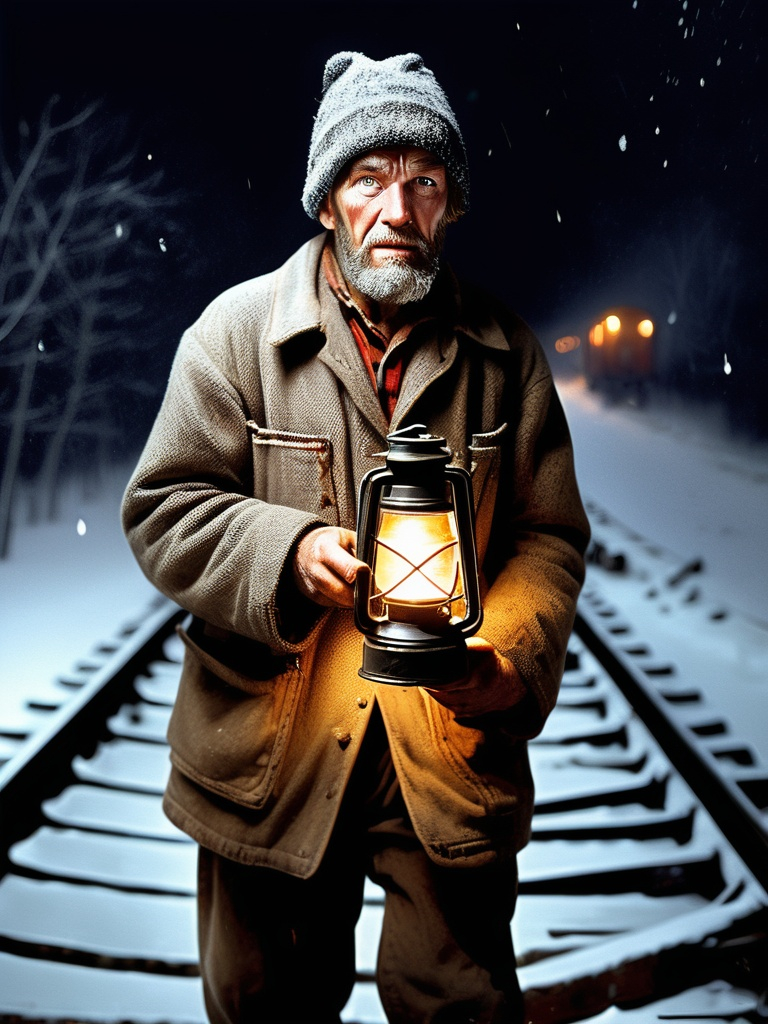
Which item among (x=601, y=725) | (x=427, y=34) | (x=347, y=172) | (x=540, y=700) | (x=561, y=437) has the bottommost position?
(x=601, y=725)

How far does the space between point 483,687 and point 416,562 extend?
1.03 ft

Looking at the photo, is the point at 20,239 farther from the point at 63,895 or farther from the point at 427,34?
the point at 63,895

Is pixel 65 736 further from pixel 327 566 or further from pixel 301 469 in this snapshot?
pixel 327 566

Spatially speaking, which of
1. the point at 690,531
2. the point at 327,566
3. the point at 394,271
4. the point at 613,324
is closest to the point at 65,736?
the point at 327,566

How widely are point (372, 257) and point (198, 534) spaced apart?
643 mm

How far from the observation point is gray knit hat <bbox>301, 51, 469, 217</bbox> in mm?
1753

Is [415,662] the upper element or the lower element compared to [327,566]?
lower

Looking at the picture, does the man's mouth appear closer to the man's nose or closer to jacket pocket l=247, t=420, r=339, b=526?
the man's nose

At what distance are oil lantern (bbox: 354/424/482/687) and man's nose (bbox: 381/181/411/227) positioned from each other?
0.43 metres

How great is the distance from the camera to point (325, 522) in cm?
180

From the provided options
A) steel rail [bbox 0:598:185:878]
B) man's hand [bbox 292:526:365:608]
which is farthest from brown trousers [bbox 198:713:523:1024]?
steel rail [bbox 0:598:185:878]

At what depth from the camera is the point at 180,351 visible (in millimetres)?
1987

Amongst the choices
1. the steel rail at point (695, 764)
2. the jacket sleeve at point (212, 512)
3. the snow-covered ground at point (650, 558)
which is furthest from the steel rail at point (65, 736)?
the steel rail at point (695, 764)

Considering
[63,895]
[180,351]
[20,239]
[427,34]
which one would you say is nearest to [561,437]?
[180,351]
